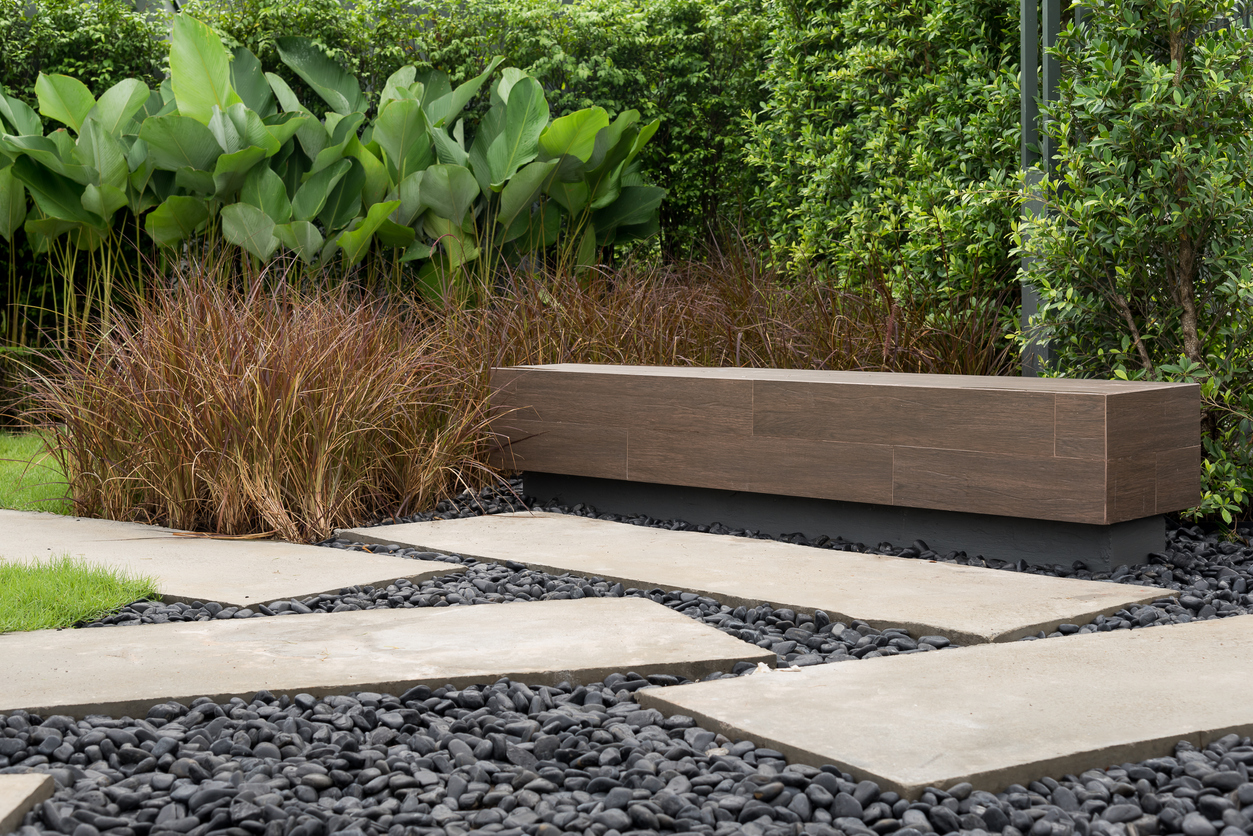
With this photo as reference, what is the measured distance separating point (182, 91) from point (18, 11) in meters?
2.52

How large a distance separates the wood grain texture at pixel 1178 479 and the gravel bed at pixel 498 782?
1.72m

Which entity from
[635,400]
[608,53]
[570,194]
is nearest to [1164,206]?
[635,400]

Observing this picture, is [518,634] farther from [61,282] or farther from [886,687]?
[61,282]

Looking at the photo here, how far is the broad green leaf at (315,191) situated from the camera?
21.5 ft

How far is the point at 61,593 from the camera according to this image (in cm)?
302

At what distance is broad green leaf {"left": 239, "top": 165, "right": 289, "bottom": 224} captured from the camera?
257 inches

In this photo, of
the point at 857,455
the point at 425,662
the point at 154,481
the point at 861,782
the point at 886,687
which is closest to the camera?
the point at 861,782

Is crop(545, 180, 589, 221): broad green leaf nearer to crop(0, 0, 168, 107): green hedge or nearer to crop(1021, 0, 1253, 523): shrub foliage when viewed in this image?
crop(0, 0, 168, 107): green hedge

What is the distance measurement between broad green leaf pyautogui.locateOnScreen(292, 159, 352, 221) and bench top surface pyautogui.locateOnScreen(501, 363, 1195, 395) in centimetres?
220

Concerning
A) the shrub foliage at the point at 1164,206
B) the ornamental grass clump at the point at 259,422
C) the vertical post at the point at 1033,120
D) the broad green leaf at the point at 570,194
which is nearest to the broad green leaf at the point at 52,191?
the ornamental grass clump at the point at 259,422

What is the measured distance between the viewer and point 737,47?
8.55 metres

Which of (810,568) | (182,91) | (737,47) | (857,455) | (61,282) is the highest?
(737,47)

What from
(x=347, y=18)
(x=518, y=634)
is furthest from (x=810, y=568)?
(x=347, y=18)

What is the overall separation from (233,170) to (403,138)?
3.07 ft
